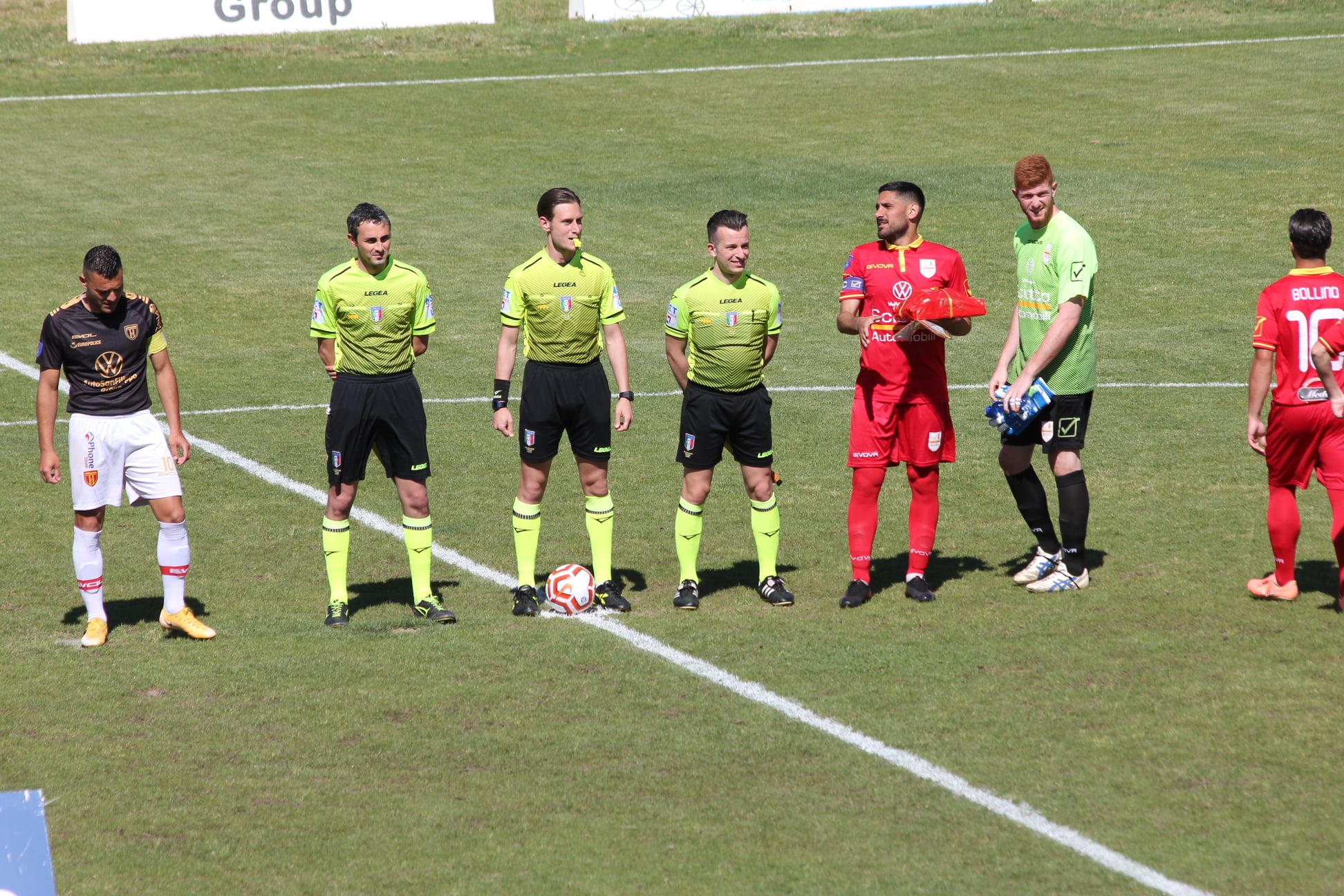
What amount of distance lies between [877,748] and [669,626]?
2.16 metres

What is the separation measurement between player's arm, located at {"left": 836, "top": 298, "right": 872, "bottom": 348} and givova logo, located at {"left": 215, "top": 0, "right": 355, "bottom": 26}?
27168 millimetres

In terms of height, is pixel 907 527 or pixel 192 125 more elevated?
pixel 192 125

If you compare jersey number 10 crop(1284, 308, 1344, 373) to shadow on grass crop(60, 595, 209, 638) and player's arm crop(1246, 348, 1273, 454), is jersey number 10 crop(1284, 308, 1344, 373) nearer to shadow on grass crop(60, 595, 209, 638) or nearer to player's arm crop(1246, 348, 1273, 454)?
player's arm crop(1246, 348, 1273, 454)

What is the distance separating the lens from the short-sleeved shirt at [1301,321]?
8.62 m

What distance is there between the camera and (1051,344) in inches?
360

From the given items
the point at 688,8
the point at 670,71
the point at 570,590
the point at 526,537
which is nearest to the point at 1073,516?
the point at 570,590

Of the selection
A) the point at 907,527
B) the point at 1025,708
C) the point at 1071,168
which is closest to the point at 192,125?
the point at 1071,168

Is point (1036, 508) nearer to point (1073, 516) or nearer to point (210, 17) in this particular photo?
point (1073, 516)

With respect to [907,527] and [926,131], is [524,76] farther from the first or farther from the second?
[907,527]

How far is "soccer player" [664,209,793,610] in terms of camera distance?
9312 millimetres

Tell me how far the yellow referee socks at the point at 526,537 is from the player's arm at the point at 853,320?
2264mm

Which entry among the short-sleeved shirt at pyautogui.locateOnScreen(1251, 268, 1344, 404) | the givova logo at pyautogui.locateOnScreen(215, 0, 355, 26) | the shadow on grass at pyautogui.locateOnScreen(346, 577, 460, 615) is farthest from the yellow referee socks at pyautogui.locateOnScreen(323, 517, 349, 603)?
the givova logo at pyautogui.locateOnScreen(215, 0, 355, 26)

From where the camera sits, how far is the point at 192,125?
2925cm

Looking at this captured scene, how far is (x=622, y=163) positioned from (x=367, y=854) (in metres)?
21.6
